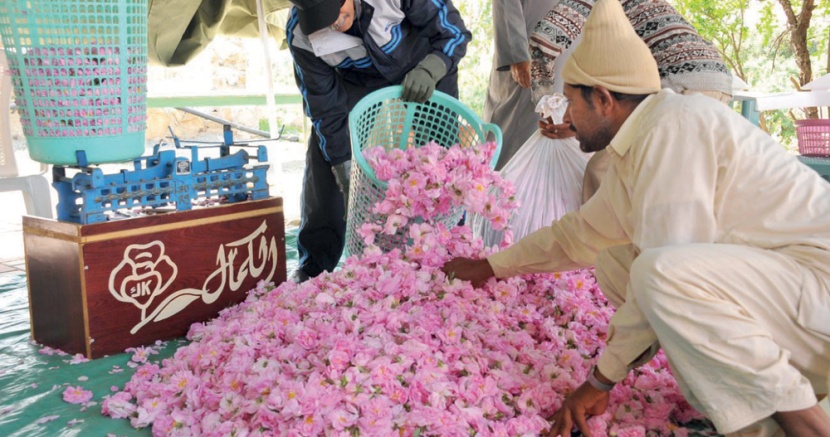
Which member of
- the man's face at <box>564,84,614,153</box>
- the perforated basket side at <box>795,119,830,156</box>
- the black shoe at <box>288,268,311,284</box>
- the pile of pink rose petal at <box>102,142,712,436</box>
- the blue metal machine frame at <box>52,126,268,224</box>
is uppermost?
the man's face at <box>564,84,614,153</box>

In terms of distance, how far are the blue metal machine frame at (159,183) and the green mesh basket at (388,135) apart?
45 centimetres

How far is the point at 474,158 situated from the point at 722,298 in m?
0.97

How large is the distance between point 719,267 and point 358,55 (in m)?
1.72

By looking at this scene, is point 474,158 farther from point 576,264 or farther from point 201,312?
point 201,312

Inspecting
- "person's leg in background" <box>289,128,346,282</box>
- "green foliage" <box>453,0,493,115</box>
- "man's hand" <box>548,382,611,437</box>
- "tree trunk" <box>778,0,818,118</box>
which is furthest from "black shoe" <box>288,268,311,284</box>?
"tree trunk" <box>778,0,818,118</box>

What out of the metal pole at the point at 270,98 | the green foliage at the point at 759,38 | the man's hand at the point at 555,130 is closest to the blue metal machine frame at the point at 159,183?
the man's hand at the point at 555,130

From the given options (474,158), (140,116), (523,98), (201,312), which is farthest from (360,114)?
(523,98)

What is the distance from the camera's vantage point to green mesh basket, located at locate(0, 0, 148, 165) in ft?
6.84

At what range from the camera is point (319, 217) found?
10.1ft

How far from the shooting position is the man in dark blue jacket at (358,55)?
A: 2479mm

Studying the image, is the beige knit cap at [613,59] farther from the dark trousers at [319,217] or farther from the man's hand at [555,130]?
the dark trousers at [319,217]

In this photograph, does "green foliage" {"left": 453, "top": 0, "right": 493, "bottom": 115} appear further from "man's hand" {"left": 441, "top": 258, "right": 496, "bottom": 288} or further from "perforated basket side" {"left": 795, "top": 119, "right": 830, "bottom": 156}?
"man's hand" {"left": 441, "top": 258, "right": 496, "bottom": 288}

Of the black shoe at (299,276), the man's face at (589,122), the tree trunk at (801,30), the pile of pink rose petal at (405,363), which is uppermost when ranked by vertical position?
the tree trunk at (801,30)

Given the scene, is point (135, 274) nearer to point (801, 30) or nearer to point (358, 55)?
point (358, 55)
